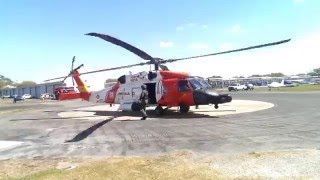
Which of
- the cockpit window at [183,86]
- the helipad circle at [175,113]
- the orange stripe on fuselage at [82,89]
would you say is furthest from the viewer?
the orange stripe on fuselage at [82,89]

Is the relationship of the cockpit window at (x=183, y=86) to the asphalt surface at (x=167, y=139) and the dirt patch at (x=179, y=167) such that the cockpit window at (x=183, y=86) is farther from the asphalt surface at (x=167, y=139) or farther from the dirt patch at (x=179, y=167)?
the dirt patch at (x=179, y=167)

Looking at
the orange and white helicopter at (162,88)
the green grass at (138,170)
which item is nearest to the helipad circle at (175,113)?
the orange and white helicopter at (162,88)

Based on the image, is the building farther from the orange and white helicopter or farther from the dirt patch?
the dirt patch

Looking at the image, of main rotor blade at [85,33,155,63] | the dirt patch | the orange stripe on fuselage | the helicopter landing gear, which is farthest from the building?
the dirt patch

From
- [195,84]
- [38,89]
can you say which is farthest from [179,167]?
[38,89]

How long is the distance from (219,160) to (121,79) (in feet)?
55.9

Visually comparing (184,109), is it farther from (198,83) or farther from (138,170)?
(138,170)

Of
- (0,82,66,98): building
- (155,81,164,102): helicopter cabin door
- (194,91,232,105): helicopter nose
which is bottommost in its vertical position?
(194,91,232,105): helicopter nose

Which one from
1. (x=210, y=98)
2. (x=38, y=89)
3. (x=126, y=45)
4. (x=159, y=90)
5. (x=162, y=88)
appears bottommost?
(x=210, y=98)

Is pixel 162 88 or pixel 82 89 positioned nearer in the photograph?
pixel 162 88

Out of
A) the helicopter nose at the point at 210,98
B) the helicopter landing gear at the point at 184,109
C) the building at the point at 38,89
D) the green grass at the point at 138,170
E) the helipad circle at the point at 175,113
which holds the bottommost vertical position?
the green grass at the point at 138,170

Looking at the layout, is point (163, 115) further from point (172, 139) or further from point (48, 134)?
point (172, 139)

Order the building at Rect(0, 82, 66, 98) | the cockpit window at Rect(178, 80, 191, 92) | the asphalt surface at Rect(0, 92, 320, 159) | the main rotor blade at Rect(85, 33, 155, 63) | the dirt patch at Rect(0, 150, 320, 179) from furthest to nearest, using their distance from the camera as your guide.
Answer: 1. the building at Rect(0, 82, 66, 98)
2. the cockpit window at Rect(178, 80, 191, 92)
3. the main rotor blade at Rect(85, 33, 155, 63)
4. the asphalt surface at Rect(0, 92, 320, 159)
5. the dirt patch at Rect(0, 150, 320, 179)

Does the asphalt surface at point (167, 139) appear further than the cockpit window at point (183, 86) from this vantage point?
No
